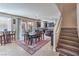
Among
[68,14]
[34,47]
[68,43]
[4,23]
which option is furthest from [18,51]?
[68,14]

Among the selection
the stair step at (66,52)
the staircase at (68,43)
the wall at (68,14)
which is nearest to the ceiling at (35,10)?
the wall at (68,14)

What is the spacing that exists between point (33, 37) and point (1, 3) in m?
0.85

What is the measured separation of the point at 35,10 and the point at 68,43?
2.83ft

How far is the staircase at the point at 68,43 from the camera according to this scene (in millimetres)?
2128

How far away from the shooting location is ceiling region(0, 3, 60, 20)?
7.03ft

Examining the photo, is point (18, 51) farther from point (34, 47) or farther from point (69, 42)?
point (69, 42)

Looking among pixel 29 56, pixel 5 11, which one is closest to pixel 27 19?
pixel 5 11

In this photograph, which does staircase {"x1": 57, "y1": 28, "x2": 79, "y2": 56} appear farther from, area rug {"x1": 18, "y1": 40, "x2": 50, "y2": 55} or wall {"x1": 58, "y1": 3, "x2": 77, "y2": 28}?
area rug {"x1": 18, "y1": 40, "x2": 50, "y2": 55}

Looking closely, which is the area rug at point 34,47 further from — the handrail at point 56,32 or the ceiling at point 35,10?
the ceiling at point 35,10

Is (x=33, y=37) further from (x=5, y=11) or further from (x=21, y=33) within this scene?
(x=5, y=11)

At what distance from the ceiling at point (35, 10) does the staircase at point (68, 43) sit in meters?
0.35

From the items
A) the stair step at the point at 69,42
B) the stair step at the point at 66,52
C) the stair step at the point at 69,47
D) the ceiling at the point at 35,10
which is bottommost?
the stair step at the point at 66,52

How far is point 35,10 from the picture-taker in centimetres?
219

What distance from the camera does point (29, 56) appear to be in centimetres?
219
